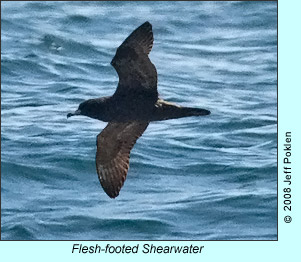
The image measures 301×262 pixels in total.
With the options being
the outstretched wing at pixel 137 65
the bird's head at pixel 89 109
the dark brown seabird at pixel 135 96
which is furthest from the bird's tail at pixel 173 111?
the bird's head at pixel 89 109

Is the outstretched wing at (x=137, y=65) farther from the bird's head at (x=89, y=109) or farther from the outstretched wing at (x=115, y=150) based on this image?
the outstretched wing at (x=115, y=150)

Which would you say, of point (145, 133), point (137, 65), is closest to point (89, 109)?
point (137, 65)

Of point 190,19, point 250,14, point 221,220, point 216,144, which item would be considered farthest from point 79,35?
point 221,220

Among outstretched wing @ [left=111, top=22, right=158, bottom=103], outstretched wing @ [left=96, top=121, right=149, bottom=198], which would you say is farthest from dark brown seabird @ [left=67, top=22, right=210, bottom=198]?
outstretched wing @ [left=96, top=121, right=149, bottom=198]

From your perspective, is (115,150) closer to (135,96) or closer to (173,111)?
(135,96)

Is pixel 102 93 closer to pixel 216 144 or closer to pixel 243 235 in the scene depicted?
pixel 216 144
